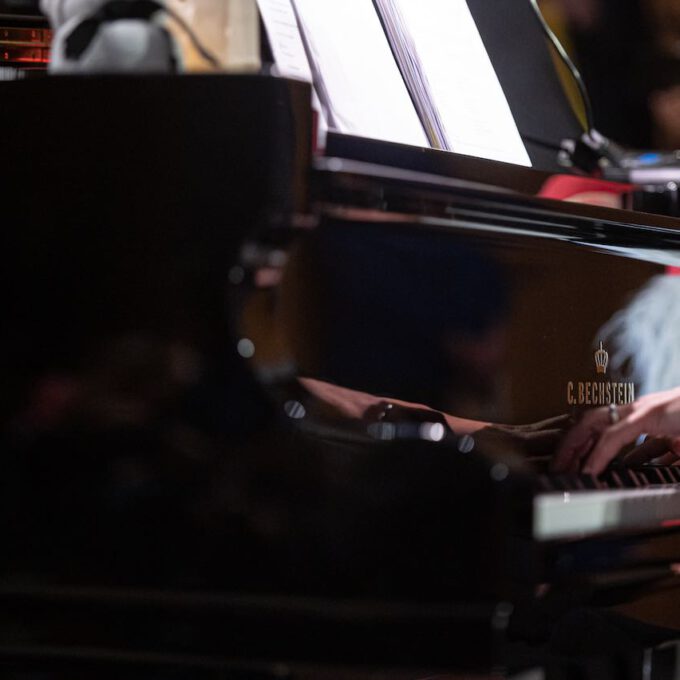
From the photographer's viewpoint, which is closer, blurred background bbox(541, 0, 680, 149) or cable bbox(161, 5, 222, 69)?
cable bbox(161, 5, 222, 69)

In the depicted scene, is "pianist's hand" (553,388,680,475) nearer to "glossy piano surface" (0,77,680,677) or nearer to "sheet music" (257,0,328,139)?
"glossy piano surface" (0,77,680,677)

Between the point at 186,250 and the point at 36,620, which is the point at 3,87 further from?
the point at 36,620

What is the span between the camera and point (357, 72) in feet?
4.72

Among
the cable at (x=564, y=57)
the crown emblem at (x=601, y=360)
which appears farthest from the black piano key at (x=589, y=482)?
the cable at (x=564, y=57)

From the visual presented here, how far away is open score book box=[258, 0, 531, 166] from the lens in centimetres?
138

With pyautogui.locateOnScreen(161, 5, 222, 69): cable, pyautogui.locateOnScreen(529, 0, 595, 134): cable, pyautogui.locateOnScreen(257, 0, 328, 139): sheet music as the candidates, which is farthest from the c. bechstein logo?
pyautogui.locateOnScreen(529, 0, 595, 134): cable

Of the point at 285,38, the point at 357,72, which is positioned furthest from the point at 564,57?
the point at 285,38

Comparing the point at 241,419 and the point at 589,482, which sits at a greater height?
the point at 241,419

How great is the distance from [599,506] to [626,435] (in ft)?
1.01

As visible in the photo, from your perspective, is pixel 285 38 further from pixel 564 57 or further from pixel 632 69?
pixel 632 69

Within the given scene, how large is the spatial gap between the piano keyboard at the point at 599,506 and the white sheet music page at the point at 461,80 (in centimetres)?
57

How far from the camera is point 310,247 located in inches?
41.3

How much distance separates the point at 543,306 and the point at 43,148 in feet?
2.01

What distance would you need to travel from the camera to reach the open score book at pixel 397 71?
4.53 feet
